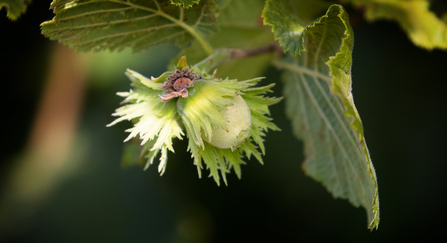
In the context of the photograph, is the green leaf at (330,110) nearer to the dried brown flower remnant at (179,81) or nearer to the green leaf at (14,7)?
the dried brown flower remnant at (179,81)

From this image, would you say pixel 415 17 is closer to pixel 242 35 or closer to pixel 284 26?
pixel 242 35

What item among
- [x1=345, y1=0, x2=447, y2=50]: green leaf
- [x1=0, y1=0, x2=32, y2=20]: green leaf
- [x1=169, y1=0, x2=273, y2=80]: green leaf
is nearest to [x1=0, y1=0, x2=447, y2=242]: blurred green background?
[x1=345, y1=0, x2=447, y2=50]: green leaf

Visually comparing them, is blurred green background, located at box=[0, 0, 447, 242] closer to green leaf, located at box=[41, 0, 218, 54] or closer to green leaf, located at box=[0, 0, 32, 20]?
green leaf, located at box=[41, 0, 218, 54]

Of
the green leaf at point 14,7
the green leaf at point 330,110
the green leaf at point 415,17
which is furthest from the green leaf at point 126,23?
the green leaf at point 415,17

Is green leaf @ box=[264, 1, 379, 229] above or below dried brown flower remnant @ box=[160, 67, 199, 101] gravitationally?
below

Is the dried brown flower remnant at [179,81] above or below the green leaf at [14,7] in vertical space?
below

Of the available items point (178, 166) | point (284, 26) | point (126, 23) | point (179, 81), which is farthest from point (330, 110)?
point (178, 166)
